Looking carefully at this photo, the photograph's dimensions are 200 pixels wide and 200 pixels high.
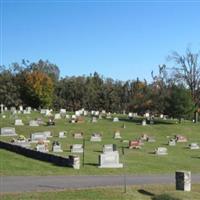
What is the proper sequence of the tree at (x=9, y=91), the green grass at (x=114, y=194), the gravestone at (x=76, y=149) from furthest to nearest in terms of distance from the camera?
the tree at (x=9, y=91), the gravestone at (x=76, y=149), the green grass at (x=114, y=194)

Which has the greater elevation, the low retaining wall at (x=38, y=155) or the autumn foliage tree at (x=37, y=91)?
the autumn foliage tree at (x=37, y=91)

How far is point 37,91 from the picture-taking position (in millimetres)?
98000

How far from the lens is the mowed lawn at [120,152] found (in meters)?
27.2

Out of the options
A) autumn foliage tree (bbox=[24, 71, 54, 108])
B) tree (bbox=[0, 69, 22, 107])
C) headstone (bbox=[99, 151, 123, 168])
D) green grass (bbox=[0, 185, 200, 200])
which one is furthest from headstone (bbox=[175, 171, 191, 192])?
tree (bbox=[0, 69, 22, 107])

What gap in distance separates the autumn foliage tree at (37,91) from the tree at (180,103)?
1248 inches

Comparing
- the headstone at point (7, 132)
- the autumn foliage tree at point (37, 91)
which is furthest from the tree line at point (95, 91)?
the headstone at point (7, 132)

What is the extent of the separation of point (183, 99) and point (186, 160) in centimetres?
3675

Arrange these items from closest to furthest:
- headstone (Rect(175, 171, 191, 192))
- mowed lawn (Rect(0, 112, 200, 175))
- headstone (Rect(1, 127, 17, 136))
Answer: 1. headstone (Rect(175, 171, 191, 192))
2. mowed lawn (Rect(0, 112, 200, 175))
3. headstone (Rect(1, 127, 17, 136))

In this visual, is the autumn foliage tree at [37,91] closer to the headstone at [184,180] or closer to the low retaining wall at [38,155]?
the low retaining wall at [38,155]

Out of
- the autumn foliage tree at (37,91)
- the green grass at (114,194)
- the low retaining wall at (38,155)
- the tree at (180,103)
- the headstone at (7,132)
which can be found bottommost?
the green grass at (114,194)

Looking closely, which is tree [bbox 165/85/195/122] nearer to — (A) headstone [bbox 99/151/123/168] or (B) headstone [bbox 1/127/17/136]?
(B) headstone [bbox 1/127/17/136]

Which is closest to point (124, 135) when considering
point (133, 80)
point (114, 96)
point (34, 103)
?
point (34, 103)

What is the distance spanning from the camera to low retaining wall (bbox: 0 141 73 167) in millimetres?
28484

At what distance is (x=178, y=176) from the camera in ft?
74.7
